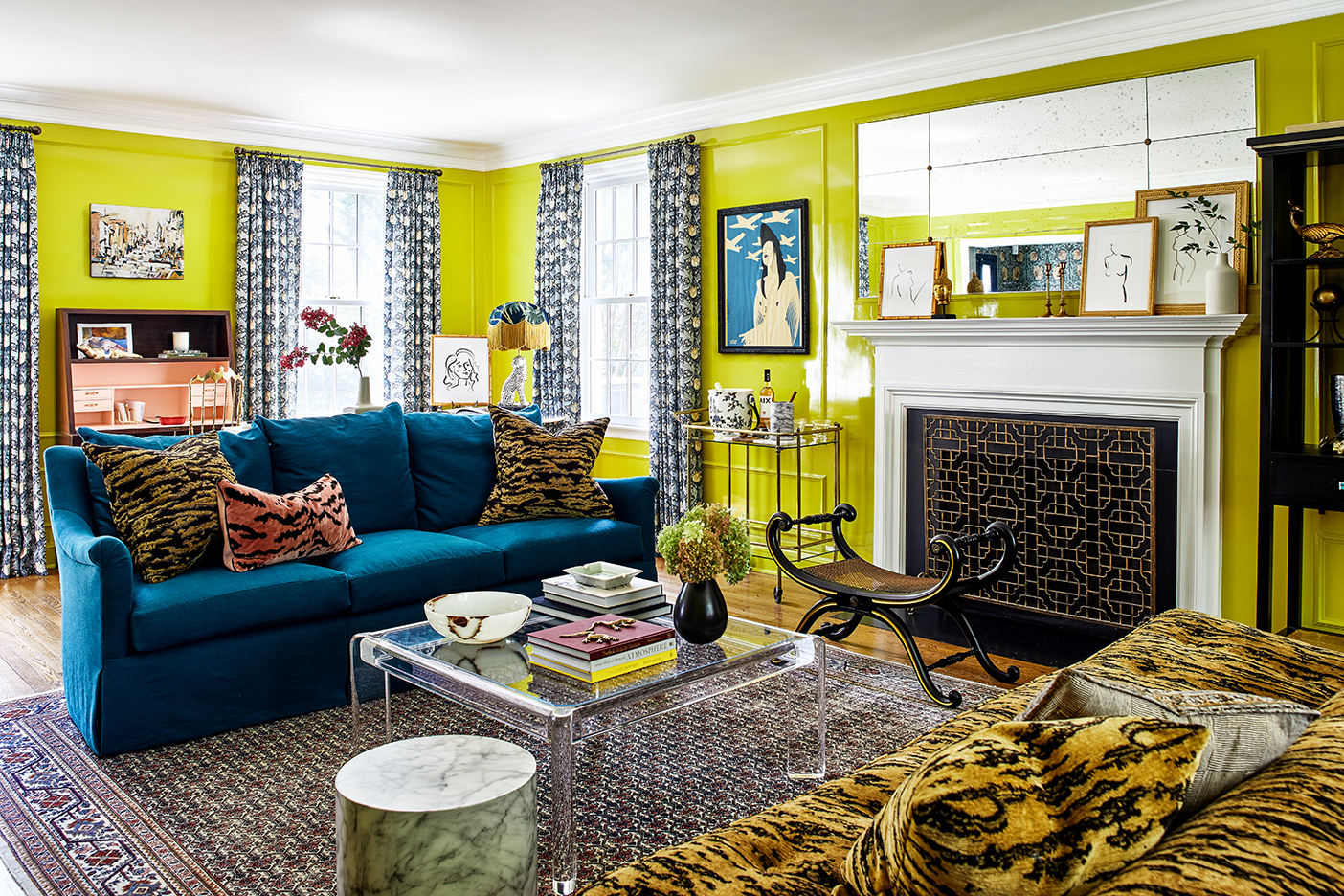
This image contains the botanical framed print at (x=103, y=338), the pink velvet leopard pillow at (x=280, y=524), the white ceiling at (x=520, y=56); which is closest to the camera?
the pink velvet leopard pillow at (x=280, y=524)

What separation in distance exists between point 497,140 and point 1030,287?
4205 millimetres

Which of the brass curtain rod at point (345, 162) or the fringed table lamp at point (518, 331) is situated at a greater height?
the brass curtain rod at point (345, 162)

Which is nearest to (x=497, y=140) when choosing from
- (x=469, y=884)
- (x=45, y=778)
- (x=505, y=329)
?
(x=505, y=329)

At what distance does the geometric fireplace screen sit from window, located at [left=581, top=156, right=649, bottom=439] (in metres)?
2.36

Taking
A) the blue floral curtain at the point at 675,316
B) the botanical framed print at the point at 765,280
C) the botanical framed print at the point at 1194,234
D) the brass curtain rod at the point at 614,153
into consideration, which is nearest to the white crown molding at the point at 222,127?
the brass curtain rod at the point at 614,153

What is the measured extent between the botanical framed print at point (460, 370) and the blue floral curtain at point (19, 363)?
7.53ft

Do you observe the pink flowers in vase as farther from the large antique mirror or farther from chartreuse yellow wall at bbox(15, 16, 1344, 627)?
the large antique mirror

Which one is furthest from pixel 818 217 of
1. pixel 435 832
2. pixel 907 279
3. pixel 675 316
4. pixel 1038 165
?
pixel 435 832

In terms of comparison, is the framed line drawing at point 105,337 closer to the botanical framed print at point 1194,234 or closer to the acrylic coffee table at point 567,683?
the acrylic coffee table at point 567,683

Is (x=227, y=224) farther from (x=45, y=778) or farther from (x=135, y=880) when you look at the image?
(x=135, y=880)

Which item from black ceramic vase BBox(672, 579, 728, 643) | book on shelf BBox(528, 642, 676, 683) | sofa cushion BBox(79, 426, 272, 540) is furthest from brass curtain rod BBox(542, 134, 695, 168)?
book on shelf BBox(528, 642, 676, 683)

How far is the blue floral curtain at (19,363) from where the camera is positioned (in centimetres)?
569

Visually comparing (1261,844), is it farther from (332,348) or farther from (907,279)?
(332,348)

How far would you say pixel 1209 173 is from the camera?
13.8 ft
